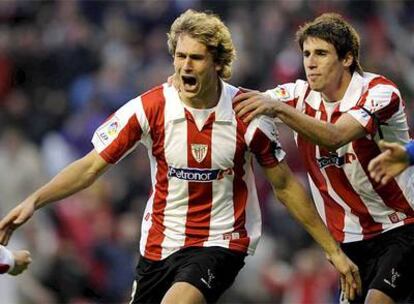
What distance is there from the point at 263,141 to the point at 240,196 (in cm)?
39

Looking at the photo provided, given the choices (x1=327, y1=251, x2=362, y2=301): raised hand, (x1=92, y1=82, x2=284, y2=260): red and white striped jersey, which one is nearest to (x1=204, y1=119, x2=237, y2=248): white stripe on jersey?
(x1=92, y1=82, x2=284, y2=260): red and white striped jersey

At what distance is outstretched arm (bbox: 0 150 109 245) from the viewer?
788 centimetres

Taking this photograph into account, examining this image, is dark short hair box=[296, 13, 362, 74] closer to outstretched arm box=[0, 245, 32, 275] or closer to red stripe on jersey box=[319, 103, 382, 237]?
red stripe on jersey box=[319, 103, 382, 237]

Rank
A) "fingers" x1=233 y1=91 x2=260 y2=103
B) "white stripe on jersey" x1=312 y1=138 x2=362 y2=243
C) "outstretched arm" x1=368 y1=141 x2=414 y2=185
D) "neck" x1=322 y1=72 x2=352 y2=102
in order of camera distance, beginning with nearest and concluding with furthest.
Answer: "outstretched arm" x1=368 y1=141 x2=414 y2=185 → "fingers" x1=233 y1=91 x2=260 y2=103 → "neck" x1=322 y1=72 x2=352 y2=102 → "white stripe on jersey" x1=312 y1=138 x2=362 y2=243

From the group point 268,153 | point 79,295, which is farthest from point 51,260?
point 268,153

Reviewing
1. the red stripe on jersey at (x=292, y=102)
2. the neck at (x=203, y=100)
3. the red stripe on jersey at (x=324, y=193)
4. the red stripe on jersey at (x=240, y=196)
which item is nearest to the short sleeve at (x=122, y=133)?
the neck at (x=203, y=100)

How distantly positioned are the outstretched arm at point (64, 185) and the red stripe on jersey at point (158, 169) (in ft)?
1.09

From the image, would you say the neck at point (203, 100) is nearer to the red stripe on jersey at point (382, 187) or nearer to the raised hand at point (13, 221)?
the red stripe on jersey at point (382, 187)

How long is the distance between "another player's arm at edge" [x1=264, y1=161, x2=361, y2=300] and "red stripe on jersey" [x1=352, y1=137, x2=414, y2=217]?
0.42 metres

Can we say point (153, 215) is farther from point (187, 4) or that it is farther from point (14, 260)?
point (187, 4)

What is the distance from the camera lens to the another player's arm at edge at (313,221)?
816 cm

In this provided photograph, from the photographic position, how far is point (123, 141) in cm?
815

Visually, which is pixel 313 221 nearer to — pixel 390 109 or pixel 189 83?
pixel 390 109

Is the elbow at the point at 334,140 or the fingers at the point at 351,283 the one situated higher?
the elbow at the point at 334,140
